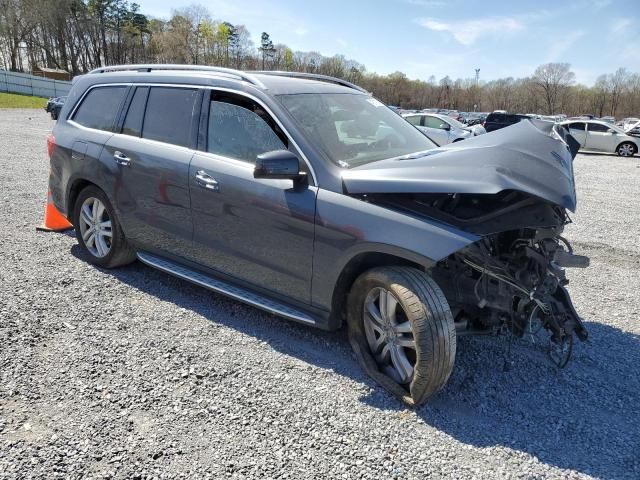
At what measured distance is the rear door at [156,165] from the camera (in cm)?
390

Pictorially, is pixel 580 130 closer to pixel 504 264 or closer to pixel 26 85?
pixel 504 264

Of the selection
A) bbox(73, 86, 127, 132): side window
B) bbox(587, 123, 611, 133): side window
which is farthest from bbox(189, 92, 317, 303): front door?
bbox(587, 123, 611, 133): side window

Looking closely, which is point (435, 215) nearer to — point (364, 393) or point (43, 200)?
point (364, 393)

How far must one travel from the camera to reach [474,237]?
8.60ft

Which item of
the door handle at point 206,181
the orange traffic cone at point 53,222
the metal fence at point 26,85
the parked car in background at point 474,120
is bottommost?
the orange traffic cone at point 53,222

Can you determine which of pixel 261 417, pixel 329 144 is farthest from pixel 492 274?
pixel 261 417

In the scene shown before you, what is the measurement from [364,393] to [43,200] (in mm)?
6589

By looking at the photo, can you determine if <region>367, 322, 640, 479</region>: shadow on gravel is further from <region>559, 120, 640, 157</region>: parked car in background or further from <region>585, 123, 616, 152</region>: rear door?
<region>585, 123, 616, 152</region>: rear door

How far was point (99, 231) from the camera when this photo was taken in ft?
15.7

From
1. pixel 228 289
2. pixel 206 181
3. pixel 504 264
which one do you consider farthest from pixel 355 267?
pixel 206 181

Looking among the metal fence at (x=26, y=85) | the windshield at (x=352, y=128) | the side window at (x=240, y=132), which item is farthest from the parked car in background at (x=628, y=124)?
the metal fence at (x=26, y=85)

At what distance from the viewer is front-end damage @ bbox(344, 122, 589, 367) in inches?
104

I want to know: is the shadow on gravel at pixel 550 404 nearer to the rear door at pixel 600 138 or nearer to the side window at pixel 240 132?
the side window at pixel 240 132

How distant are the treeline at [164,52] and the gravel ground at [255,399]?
243 ft
